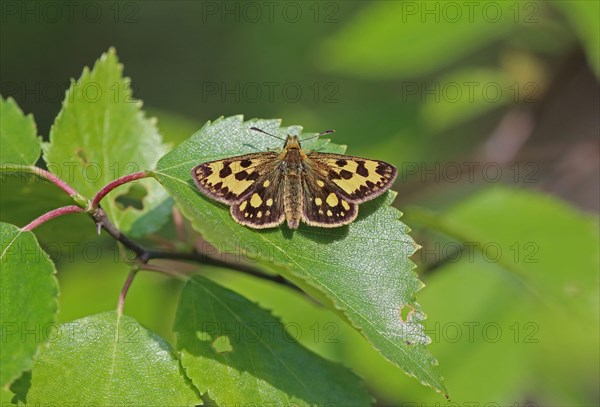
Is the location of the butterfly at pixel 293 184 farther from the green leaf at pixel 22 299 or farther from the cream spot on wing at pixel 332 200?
the green leaf at pixel 22 299

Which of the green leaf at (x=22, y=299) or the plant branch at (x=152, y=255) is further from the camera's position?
the plant branch at (x=152, y=255)

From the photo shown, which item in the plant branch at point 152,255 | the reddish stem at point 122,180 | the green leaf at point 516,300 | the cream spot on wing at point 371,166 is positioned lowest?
the green leaf at point 516,300

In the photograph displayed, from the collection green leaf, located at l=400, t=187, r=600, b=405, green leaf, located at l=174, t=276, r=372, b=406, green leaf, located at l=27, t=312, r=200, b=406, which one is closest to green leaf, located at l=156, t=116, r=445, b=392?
green leaf, located at l=174, t=276, r=372, b=406

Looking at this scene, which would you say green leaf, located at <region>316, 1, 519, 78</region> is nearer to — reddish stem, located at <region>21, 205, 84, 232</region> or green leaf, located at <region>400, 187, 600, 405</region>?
green leaf, located at <region>400, 187, 600, 405</region>

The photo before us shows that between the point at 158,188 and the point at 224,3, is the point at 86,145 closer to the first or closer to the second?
the point at 158,188

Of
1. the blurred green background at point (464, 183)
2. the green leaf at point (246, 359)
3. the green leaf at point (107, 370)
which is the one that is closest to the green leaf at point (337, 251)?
the green leaf at point (246, 359)

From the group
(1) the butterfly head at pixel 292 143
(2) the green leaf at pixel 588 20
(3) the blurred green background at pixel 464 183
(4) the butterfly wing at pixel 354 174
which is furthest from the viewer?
(3) the blurred green background at pixel 464 183

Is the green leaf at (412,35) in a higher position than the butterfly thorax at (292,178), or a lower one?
higher

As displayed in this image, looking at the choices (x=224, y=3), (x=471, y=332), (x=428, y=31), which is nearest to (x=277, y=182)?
(x=428, y=31)
